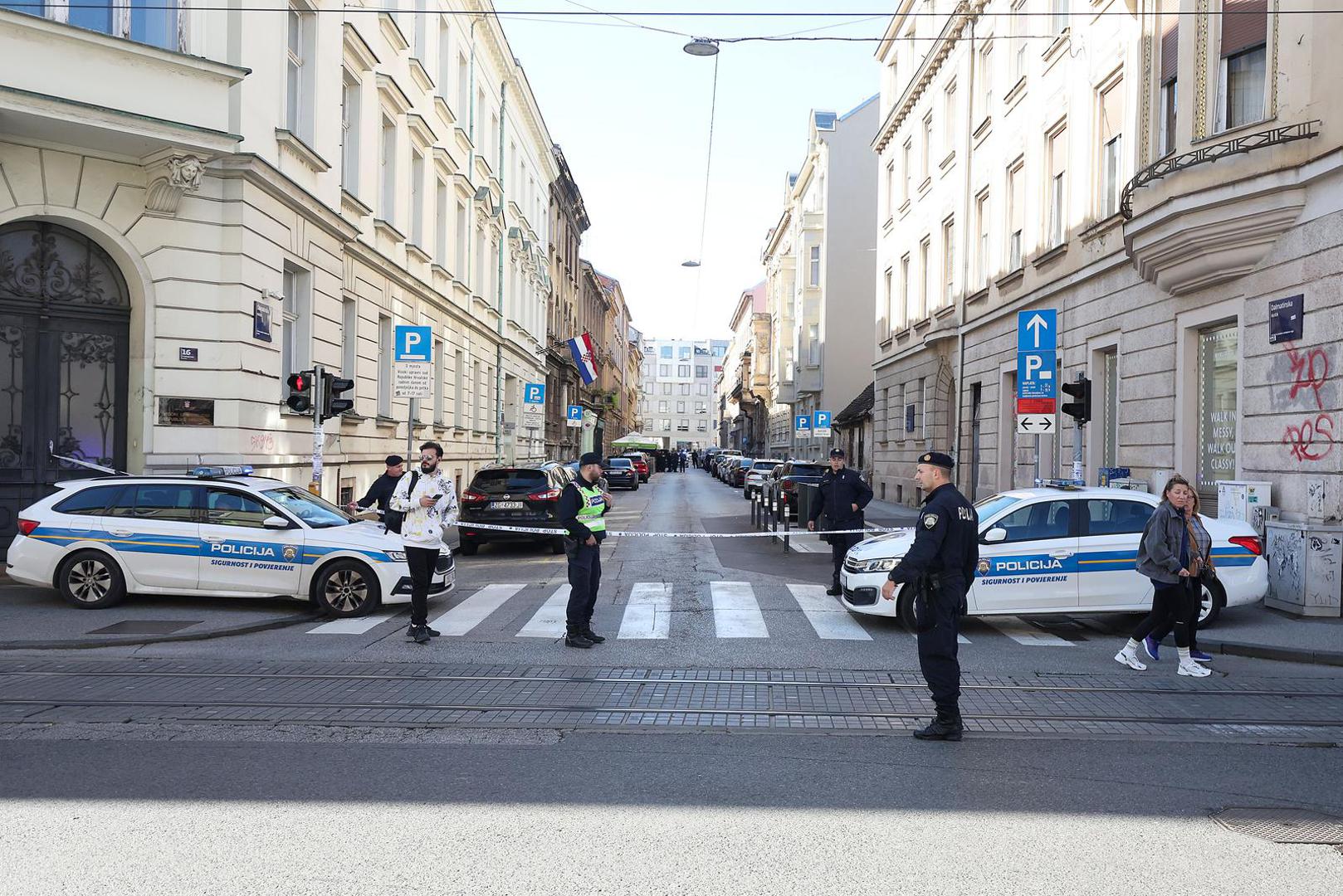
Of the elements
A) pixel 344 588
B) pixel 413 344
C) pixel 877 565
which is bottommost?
pixel 344 588

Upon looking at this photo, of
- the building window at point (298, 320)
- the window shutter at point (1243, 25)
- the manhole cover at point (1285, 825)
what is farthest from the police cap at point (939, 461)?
the building window at point (298, 320)

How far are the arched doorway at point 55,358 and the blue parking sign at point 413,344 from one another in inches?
151

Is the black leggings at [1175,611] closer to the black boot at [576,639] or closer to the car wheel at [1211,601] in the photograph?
the car wheel at [1211,601]

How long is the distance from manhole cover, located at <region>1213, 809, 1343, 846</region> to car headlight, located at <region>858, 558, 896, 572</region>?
210 inches

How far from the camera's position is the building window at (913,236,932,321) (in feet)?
101

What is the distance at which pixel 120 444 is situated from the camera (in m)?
14.6

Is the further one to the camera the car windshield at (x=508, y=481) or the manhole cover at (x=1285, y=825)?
the car windshield at (x=508, y=481)

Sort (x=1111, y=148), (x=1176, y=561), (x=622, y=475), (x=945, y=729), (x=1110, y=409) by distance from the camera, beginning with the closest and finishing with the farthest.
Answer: (x=945, y=729) < (x=1176, y=561) < (x=1111, y=148) < (x=1110, y=409) < (x=622, y=475)

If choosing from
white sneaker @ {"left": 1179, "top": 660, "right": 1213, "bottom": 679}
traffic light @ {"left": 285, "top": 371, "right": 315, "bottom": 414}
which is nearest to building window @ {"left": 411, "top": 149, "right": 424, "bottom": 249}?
traffic light @ {"left": 285, "top": 371, "right": 315, "bottom": 414}

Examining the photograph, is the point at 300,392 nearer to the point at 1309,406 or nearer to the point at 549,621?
the point at 549,621

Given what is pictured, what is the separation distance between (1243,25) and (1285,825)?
11.8 meters

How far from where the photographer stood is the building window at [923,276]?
30.8 m

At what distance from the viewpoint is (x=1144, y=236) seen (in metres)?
14.7

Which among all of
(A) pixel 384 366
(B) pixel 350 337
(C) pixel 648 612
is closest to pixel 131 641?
(C) pixel 648 612
